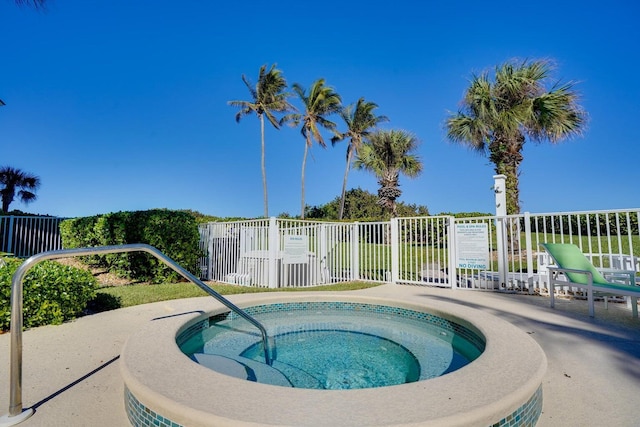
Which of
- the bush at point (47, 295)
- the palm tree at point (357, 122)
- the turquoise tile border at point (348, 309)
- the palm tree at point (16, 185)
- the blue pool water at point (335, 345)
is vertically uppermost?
the palm tree at point (357, 122)

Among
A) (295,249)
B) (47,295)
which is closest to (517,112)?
(295,249)

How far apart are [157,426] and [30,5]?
8.31 metres

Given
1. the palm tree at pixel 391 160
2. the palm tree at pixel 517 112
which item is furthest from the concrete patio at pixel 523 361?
the palm tree at pixel 391 160

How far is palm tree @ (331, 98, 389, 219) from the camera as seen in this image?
24219mm

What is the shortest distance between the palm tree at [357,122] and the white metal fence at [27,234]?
17391 mm

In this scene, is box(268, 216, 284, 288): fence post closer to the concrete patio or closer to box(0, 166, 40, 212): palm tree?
the concrete patio

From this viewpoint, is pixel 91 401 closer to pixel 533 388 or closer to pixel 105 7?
pixel 533 388

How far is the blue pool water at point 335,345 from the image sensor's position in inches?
104

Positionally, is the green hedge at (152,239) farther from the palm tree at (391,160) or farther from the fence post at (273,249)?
the palm tree at (391,160)

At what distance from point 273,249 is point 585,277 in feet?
19.1

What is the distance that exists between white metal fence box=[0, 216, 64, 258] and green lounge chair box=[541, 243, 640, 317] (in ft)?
57.3

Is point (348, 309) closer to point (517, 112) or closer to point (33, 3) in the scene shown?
point (33, 3)

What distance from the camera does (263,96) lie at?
73.1 ft

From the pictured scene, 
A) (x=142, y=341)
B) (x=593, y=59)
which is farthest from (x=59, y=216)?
(x=593, y=59)
